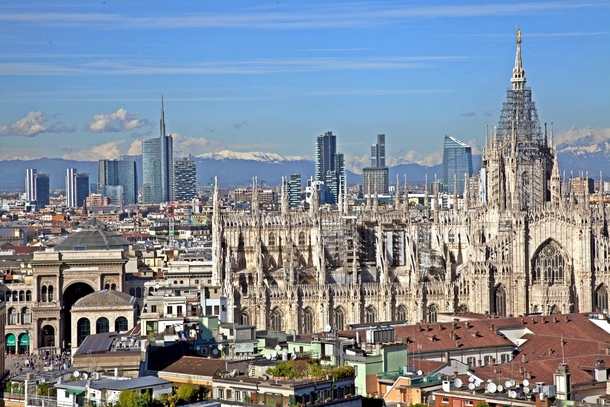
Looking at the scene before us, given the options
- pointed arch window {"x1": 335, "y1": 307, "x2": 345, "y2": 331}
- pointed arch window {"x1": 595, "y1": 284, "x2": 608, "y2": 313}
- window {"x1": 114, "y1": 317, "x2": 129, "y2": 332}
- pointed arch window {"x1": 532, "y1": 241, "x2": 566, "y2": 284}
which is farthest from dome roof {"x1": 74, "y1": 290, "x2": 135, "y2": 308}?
pointed arch window {"x1": 595, "y1": 284, "x2": 608, "y2": 313}

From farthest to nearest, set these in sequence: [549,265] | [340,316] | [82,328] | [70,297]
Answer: [70,297] → [82,328] → [549,265] → [340,316]

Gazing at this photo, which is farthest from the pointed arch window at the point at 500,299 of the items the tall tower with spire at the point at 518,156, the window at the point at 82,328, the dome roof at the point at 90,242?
the dome roof at the point at 90,242

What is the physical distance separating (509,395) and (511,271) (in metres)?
51.5

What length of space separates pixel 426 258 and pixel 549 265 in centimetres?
874

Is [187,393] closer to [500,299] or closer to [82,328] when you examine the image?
[500,299]

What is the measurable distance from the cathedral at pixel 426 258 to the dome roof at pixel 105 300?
398 inches

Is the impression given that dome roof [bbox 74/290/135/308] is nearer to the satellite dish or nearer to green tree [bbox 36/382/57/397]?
green tree [bbox 36/382/57/397]

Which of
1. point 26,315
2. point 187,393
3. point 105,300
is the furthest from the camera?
point 26,315

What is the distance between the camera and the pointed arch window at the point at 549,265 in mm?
107062

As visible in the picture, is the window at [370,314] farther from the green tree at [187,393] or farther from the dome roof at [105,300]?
the green tree at [187,393]

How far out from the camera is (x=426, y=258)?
110m

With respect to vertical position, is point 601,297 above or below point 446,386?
above

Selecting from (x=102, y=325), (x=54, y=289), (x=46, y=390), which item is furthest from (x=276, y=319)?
(x=46, y=390)

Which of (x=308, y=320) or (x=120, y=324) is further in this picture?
(x=120, y=324)
